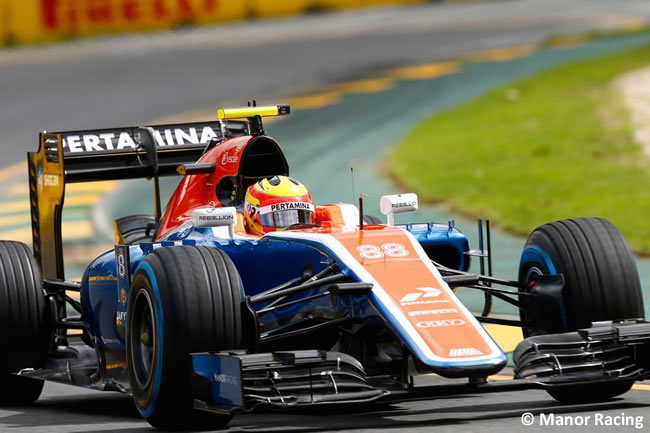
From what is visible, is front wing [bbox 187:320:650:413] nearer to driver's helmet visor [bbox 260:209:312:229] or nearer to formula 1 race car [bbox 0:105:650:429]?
formula 1 race car [bbox 0:105:650:429]

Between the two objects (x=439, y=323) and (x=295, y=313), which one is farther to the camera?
(x=295, y=313)

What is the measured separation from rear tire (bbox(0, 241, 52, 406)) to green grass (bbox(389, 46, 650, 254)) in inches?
305

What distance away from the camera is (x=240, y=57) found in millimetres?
32906

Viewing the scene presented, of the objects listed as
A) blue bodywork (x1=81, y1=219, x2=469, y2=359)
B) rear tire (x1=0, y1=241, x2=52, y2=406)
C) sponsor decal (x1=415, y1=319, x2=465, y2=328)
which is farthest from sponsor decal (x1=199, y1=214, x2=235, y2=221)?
rear tire (x1=0, y1=241, x2=52, y2=406)

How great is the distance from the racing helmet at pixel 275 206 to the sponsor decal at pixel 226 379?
205cm

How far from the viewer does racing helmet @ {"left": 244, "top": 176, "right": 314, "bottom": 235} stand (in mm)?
9734

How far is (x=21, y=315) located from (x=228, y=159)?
198 centimetres

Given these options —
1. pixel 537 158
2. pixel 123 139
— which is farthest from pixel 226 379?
pixel 537 158

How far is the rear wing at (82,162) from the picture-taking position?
11.5 metres

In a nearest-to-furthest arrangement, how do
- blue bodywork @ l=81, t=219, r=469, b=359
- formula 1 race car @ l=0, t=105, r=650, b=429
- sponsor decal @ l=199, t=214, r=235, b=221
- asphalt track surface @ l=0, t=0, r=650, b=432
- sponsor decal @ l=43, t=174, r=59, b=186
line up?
formula 1 race car @ l=0, t=105, r=650, b=429, blue bodywork @ l=81, t=219, r=469, b=359, sponsor decal @ l=199, t=214, r=235, b=221, sponsor decal @ l=43, t=174, r=59, b=186, asphalt track surface @ l=0, t=0, r=650, b=432

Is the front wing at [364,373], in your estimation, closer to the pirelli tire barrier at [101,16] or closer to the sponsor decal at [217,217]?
the sponsor decal at [217,217]

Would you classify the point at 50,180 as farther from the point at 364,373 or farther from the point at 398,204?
the point at 364,373

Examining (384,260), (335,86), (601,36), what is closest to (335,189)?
(335,86)

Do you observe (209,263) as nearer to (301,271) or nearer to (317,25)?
(301,271)
